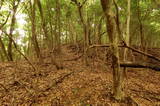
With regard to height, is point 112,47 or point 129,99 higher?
point 112,47

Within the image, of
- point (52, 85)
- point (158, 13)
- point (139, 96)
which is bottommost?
point (139, 96)

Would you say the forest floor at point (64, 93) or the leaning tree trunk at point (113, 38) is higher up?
the leaning tree trunk at point (113, 38)

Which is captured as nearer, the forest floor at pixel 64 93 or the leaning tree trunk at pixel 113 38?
the leaning tree trunk at pixel 113 38

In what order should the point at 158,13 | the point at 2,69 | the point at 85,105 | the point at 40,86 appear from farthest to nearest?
the point at 158,13 → the point at 2,69 → the point at 40,86 → the point at 85,105

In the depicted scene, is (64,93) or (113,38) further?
(64,93)

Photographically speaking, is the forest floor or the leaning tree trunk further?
the forest floor

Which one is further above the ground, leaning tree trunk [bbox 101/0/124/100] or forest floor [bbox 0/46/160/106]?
leaning tree trunk [bbox 101/0/124/100]

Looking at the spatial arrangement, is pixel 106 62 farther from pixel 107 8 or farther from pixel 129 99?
pixel 107 8

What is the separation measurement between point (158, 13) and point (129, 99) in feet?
27.3

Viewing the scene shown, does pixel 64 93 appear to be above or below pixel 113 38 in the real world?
below

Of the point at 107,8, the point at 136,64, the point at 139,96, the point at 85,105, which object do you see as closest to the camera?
the point at 136,64

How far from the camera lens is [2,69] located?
8086 mm

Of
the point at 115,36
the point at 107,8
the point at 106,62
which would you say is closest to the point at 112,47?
the point at 115,36

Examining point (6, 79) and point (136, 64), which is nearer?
point (136, 64)
